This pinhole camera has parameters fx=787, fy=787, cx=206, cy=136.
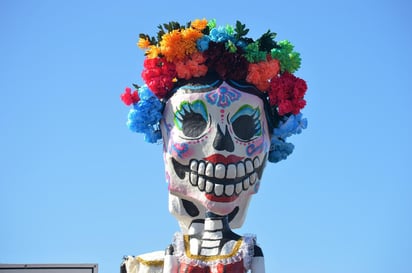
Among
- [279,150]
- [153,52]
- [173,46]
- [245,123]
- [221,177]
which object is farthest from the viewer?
[279,150]

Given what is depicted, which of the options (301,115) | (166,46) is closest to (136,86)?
(166,46)

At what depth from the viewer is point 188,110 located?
11750 mm

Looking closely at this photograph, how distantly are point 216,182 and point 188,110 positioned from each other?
1173 millimetres

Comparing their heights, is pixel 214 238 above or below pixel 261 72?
below

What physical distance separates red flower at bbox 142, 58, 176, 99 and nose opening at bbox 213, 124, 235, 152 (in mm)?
1119

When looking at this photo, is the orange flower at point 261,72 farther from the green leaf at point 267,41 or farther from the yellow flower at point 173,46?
the yellow flower at point 173,46

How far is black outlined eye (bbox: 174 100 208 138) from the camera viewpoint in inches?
459

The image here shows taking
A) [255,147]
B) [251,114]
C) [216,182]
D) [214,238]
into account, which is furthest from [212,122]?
[214,238]

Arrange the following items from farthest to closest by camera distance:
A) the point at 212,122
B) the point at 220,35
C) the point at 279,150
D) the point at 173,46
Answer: the point at 279,150, the point at 220,35, the point at 173,46, the point at 212,122

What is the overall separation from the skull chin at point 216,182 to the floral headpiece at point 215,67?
86 cm

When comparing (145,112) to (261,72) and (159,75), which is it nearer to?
(159,75)

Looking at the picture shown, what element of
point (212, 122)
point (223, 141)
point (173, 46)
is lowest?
point (223, 141)

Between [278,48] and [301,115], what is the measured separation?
1.11 meters

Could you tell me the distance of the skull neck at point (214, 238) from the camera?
11.3m
